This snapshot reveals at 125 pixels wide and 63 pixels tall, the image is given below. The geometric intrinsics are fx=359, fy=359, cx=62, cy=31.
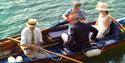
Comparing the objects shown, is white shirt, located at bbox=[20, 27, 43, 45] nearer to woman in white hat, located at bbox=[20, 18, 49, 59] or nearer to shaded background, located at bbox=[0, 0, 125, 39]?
woman in white hat, located at bbox=[20, 18, 49, 59]

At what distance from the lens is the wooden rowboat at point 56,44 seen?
11.7 metres

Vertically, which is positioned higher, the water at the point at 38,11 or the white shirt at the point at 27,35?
the white shirt at the point at 27,35

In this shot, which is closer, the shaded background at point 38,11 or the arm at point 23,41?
the arm at point 23,41

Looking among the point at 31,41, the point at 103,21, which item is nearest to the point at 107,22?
the point at 103,21

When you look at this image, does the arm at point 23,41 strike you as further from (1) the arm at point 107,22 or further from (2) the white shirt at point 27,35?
(1) the arm at point 107,22

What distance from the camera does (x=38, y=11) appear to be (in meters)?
16.7

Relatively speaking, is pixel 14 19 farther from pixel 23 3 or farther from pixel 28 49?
pixel 28 49

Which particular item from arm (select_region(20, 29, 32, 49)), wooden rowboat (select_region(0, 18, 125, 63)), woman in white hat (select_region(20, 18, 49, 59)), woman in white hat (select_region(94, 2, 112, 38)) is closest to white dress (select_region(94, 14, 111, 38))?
woman in white hat (select_region(94, 2, 112, 38))

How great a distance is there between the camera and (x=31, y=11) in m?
16.7

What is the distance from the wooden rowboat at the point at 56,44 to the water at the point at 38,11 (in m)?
2.51

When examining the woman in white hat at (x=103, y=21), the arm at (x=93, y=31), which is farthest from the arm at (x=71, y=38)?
the woman in white hat at (x=103, y=21)

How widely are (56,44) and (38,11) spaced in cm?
447

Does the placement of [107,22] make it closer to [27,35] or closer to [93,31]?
[93,31]

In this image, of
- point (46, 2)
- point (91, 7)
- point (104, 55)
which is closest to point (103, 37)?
point (104, 55)
